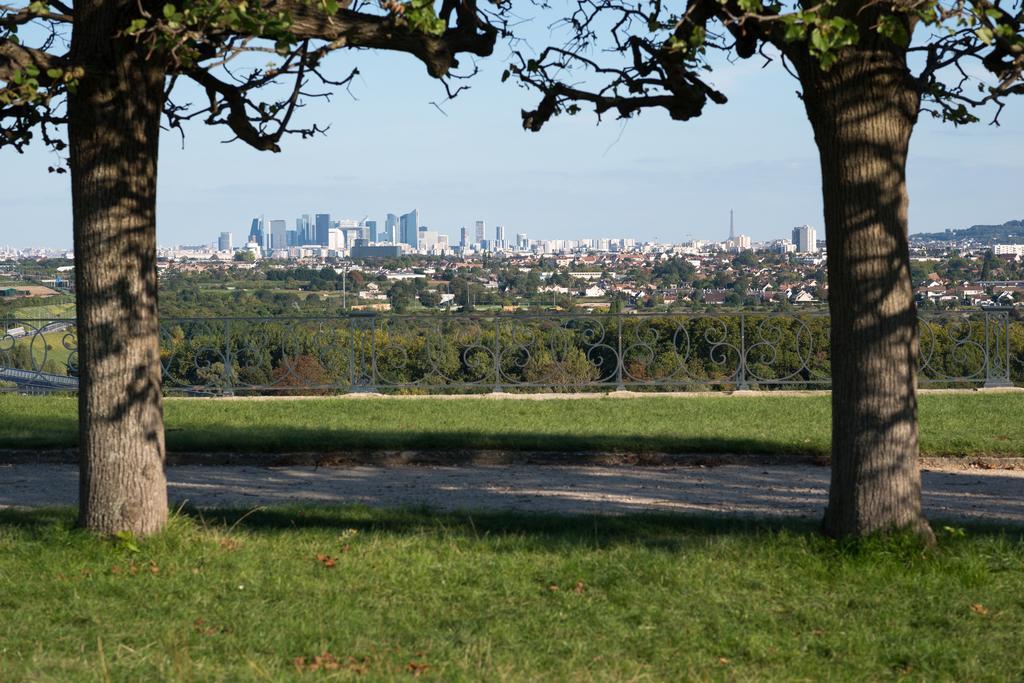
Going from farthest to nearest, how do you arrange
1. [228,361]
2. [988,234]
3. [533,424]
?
[988,234]
[228,361]
[533,424]

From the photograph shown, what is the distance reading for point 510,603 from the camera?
5.66 metres

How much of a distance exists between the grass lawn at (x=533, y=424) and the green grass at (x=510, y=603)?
3.96 m

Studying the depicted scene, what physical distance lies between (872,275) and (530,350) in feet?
32.8

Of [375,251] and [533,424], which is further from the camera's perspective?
[375,251]

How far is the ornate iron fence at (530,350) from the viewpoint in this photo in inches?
629

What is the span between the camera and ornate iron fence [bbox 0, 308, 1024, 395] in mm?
15969

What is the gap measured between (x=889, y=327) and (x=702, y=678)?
244 cm

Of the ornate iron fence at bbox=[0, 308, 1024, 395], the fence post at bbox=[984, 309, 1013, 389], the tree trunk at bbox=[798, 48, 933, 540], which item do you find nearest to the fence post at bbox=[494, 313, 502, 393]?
the ornate iron fence at bbox=[0, 308, 1024, 395]

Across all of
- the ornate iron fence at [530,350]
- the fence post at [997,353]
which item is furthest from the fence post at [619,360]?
the fence post at [997,353]

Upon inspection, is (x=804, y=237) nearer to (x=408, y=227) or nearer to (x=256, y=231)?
(x=408, y=227)

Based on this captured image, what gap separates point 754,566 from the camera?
243 inches

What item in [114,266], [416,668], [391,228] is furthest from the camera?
[391,228]

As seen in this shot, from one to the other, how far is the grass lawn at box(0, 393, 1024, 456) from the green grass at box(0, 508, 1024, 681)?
3.96 metres

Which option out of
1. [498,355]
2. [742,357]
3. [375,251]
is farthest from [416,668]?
[375,251]
